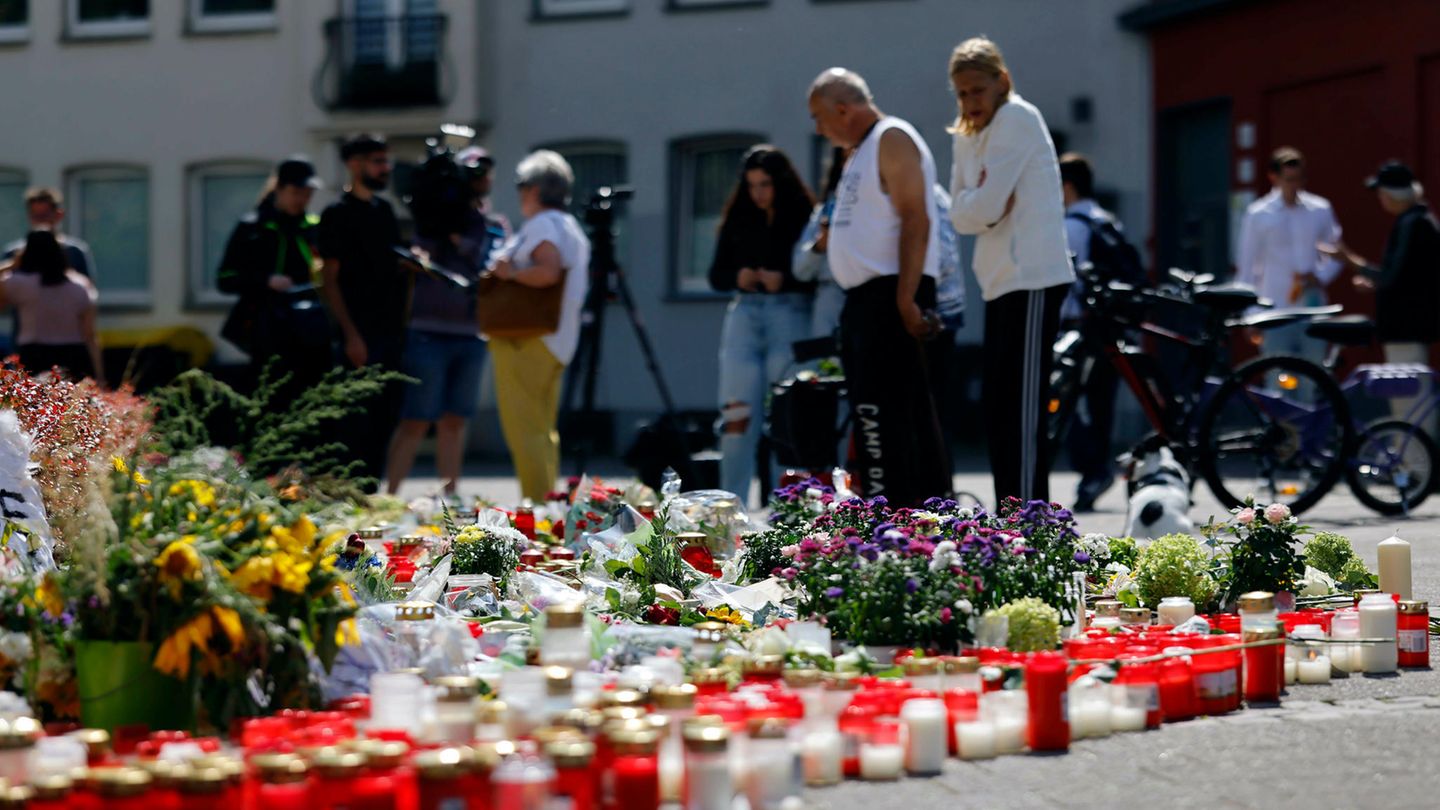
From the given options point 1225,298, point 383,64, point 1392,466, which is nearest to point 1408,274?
point 1392,466

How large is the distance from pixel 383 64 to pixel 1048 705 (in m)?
21.3

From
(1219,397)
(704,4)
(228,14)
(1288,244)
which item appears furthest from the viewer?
(228,14)

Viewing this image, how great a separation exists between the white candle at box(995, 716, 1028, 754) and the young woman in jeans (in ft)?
18.3

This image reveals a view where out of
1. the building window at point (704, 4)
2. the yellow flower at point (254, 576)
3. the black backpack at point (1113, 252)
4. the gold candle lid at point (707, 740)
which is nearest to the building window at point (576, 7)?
the building window at point (704, 4)

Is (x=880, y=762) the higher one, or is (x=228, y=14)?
(x=228, y=14)

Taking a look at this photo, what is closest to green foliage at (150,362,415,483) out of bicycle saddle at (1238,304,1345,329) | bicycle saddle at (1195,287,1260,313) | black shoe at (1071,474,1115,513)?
black shoe at (1071,474,1115,513)

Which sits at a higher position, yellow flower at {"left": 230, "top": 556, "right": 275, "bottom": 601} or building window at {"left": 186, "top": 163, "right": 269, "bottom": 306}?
building window at {"left": 186, "top": 163, "right": 269, "bottom": 306}

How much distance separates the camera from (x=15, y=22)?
2691 cm

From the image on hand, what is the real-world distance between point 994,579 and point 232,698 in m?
1.99

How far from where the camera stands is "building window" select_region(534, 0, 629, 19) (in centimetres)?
2395

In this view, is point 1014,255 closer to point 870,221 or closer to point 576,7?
point 870,221

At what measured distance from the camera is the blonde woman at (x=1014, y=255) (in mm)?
7711

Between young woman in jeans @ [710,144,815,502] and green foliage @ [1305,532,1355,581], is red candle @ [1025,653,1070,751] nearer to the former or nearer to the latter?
green foliage @ [1305,532,1355,581]

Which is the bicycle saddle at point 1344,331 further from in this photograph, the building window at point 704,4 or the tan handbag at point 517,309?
the building window at point 704,4
